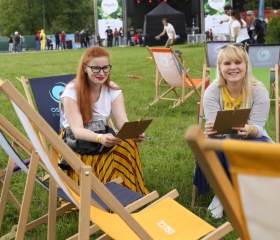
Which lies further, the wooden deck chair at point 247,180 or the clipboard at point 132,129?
the clipboard at point 132,129

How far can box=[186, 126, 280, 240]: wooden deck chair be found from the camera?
1.12 metres

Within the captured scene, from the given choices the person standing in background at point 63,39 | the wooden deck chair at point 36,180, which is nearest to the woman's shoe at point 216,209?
the wooden deck chair at point 36,180

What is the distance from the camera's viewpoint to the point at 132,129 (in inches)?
118

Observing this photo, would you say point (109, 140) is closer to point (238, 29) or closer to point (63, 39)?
point (238, 29)

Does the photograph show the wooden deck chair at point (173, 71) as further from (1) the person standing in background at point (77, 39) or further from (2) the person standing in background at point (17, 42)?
(2) the person standing in background at point (17, 42)

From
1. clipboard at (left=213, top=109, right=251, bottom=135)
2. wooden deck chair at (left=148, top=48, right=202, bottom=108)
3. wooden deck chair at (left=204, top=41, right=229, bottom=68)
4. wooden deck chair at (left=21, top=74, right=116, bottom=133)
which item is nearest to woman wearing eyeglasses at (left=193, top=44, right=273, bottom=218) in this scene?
clipboard at (left=213, top=109, right=251, bottom=135)

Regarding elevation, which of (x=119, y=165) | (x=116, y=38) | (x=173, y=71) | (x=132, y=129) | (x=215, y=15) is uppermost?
(x=215, y=15)

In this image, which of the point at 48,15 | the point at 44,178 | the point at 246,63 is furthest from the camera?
the point at 48,15

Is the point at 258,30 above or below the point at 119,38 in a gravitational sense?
above

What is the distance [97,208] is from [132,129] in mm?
645

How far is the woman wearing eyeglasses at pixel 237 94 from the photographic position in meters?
3.42

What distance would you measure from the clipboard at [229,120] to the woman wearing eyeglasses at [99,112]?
1.90 feet

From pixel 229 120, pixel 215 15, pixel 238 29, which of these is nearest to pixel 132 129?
pixel 229 120

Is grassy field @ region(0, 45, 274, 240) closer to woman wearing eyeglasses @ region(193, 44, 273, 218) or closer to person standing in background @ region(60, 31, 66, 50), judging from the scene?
woman wearing eyeglasses @ region(193, 44, 273, 218)
